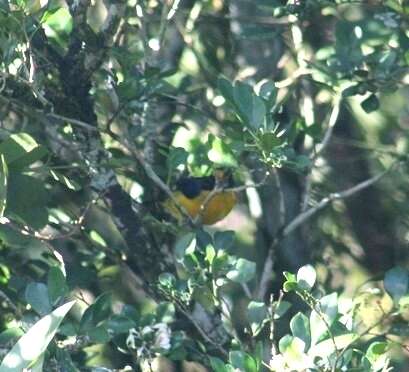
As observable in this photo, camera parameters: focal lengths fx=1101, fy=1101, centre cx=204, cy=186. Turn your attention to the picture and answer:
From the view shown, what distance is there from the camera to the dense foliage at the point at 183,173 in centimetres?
175

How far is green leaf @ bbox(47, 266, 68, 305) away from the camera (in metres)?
1.68

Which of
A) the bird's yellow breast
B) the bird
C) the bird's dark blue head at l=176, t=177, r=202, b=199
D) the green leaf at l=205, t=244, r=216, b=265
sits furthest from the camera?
the bird's yellow breast

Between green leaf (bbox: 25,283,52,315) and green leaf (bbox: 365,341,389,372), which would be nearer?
green leaf (bbox: 365,341,389,372)

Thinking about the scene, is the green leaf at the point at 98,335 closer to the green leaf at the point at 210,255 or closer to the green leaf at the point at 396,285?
the green leaf at the point at 210,255

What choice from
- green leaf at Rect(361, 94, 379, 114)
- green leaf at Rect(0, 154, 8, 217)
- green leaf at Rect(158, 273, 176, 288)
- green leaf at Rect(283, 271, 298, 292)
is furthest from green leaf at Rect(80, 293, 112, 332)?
green leaf at Rect(361, 94, 379, 114)

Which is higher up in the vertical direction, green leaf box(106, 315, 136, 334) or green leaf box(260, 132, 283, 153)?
green leaf box(260, 132, 283, 153)

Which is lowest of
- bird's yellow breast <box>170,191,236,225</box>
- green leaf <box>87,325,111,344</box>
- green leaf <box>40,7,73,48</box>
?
bird's yellow breast <box>170,191,236,225</box>

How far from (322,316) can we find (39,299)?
0.45 m

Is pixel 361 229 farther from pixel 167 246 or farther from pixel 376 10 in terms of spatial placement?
pixel 167 246

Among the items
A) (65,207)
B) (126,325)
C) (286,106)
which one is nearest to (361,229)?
(286,106)

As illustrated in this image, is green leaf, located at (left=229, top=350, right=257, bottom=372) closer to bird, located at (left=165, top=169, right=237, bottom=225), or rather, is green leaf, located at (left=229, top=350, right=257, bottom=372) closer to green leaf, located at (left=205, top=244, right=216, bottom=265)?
green leaf, located at (left=205, top=244, right=216, bottom=265)

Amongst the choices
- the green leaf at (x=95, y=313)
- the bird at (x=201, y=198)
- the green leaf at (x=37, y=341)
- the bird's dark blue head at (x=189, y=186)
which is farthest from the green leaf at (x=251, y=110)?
the bird's dark blue head at (x=189, y=186)

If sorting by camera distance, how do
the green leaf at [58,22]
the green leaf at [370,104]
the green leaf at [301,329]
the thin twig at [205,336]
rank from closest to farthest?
the green leaf at [301,329] < the green leaf at [58,22] < the thin twig at [205,336] < the green leaf at [370,104]

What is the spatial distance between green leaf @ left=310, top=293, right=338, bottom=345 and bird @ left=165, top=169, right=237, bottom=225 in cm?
63
